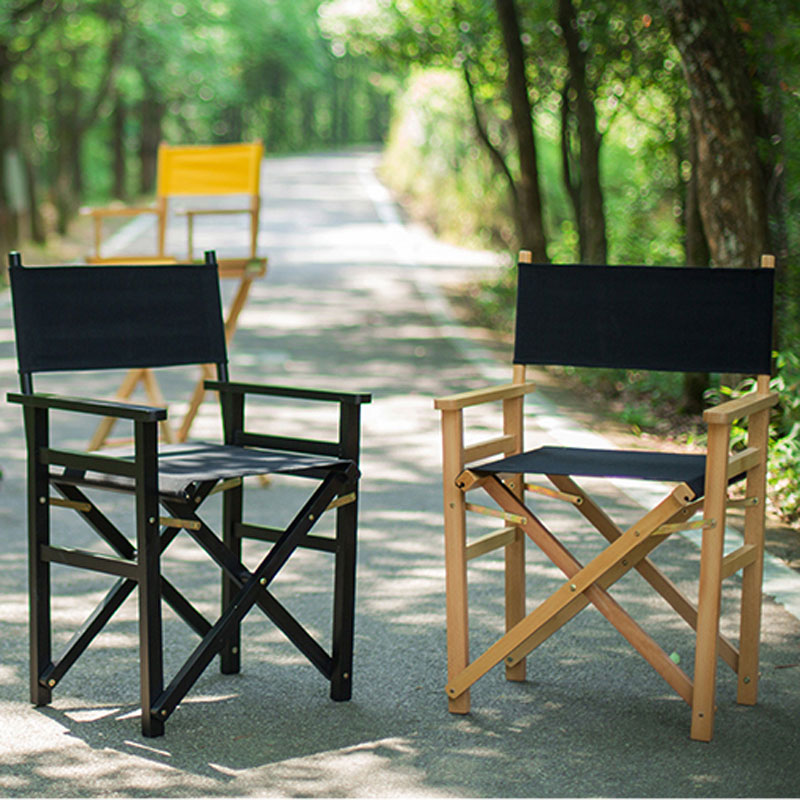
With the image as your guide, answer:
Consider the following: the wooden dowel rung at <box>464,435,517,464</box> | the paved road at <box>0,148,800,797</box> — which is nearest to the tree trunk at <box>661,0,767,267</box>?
the paved road at <box>0,148,800,797</box>

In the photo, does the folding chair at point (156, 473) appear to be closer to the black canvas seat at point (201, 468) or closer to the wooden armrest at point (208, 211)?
the black canvas seat at point (201, 468)


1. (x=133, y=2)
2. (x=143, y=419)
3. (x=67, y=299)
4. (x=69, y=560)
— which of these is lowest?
(x=69, y=560)

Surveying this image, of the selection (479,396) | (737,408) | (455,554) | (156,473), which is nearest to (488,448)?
(479,396)

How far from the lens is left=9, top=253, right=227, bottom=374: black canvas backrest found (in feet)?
13.1

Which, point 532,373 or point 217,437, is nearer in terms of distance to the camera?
point 217,437

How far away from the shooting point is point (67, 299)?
4.08m

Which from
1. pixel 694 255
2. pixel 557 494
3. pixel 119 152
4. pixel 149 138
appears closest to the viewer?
pixel 557 494

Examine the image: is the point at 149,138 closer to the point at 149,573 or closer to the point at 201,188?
the point at 201,188

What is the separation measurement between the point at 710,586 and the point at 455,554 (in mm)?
708

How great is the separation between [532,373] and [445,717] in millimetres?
6752

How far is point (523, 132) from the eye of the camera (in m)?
11.9

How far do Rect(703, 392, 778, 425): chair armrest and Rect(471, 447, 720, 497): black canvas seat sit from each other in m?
0.18

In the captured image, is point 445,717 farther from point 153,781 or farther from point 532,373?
point 532,373

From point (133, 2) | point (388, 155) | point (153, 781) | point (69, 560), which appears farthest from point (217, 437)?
→ point (388, 155)
